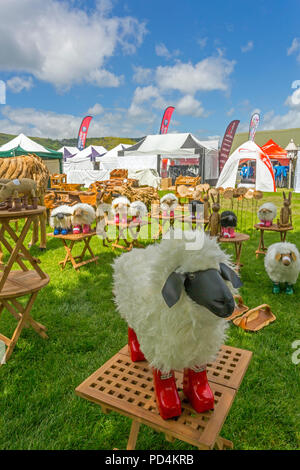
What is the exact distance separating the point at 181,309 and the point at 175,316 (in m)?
0.04

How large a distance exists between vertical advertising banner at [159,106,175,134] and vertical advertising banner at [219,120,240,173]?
6246 mm

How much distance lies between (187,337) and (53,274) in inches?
165

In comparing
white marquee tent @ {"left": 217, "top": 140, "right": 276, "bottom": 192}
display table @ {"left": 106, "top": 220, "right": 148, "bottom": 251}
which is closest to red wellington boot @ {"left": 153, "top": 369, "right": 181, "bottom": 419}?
display table @ {"left": 106, "top": 220, "right": 148, "bottom": 251}

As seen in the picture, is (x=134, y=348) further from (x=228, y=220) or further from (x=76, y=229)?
(x=76, y=229)

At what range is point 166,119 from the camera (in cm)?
2605

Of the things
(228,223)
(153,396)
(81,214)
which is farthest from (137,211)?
(153,396)

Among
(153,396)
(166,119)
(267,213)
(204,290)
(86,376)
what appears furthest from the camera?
(166,119)

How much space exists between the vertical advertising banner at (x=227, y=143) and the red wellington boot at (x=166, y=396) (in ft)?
65.0

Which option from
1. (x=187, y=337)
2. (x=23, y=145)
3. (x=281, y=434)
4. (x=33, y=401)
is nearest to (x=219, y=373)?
(x=187, y=337)

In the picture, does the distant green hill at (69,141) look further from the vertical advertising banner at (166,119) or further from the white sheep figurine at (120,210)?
the white sheep figurine at (120,210)

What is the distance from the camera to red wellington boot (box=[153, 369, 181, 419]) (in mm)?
1471

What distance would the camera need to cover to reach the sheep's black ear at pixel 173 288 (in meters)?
1.27

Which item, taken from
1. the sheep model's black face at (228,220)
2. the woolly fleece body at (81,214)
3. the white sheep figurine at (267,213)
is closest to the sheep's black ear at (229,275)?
the sheep model's black face at (228,220)
